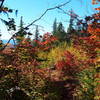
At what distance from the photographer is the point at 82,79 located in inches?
297

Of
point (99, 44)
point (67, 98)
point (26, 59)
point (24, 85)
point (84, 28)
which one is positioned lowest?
point (67, 98)

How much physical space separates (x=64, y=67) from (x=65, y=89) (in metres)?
1.61

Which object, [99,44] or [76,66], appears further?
[76,66]

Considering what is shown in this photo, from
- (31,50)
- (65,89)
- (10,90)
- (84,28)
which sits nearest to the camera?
(10,90)

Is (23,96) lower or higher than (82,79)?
lower

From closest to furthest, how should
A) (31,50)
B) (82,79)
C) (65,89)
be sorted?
1. (82,79)
2. (65,89)
3. (31,50)

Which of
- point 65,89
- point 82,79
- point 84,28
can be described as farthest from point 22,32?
point 84,28

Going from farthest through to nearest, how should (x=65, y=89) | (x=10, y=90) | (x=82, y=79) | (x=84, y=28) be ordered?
(x=84, y=28) → (x=65, y=89) → (x=82, y=79) → (x=10, y=90)

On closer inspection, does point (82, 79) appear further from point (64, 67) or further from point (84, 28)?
point (84, 28)

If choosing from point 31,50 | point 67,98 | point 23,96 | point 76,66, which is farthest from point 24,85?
point 76,66

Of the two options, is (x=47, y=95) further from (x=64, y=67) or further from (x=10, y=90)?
(x=64, y=67)

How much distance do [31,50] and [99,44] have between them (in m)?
2.58

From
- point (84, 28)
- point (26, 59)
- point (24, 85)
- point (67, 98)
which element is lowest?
point (67, 98)

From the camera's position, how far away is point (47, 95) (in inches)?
285
